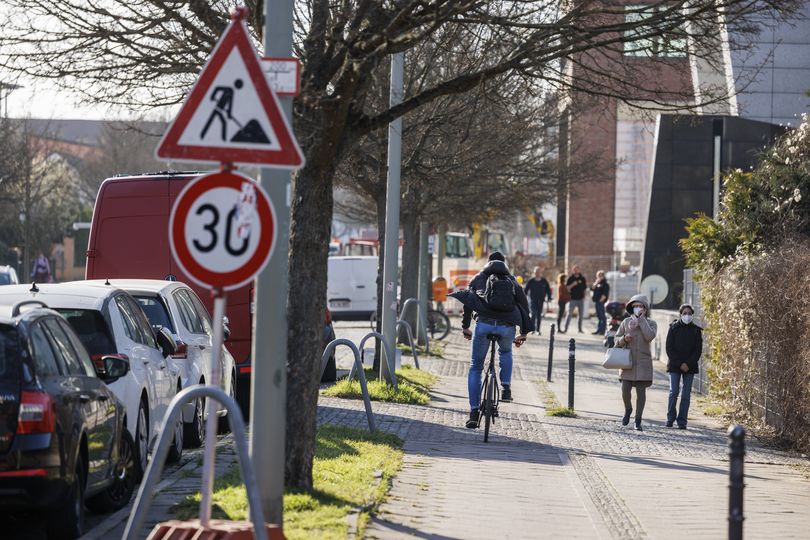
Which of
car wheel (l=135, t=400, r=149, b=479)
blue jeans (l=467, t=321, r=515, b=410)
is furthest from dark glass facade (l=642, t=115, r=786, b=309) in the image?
car wheel (l=135, t=400, r=149, b=479)

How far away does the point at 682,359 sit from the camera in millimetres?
16500

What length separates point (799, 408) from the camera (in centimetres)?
1388

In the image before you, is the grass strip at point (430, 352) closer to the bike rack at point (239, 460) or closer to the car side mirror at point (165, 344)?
the car side mirror at point (165, 344)

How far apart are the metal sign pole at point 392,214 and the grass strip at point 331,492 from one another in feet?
20.0

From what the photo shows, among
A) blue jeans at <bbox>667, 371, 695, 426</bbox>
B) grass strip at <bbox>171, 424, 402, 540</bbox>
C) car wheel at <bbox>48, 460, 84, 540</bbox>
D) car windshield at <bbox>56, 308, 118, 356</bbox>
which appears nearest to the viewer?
car wheel at <bbox>48, 460, 84, 540</bbox>

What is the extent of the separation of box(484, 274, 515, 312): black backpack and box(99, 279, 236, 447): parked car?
281 cm

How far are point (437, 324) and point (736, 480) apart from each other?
28.3 m

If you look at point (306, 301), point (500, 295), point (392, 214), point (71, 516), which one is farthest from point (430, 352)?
point (71, 516)

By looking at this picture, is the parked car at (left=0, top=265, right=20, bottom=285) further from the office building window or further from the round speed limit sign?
the round speed limit sign

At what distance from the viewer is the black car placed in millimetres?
7340

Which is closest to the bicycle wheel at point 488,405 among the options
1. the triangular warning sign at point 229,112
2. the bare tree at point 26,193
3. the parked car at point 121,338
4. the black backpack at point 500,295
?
the black backpack at point 500,295

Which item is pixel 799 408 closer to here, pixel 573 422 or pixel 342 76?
pixel 573 422

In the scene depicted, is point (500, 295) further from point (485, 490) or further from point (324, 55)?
point (324, 55)

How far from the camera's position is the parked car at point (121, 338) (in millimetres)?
10180
